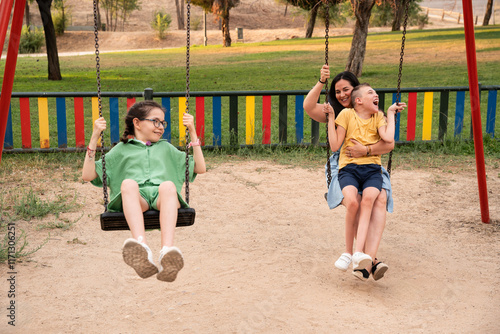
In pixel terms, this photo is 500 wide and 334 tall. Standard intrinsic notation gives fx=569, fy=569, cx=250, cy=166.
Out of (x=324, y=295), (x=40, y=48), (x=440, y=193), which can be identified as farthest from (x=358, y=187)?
(x=40, y=48)

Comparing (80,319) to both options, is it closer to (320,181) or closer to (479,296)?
(479,296)

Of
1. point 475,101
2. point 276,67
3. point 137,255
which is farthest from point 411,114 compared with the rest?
point 276,67

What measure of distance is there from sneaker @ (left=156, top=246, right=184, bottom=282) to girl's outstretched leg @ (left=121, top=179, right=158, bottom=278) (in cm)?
4

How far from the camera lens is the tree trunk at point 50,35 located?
1600cm

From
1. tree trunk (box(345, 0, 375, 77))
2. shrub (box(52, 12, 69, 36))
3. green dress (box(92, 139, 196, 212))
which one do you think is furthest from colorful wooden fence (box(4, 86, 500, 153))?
shrub (box(52, 12, 69, 36))

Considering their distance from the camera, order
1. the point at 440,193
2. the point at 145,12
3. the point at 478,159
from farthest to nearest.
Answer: the point at 145,12 < the point at 440,193 < the point at 478,159

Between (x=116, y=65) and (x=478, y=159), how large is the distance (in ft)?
66.9

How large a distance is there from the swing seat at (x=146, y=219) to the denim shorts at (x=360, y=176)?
1.11 meters

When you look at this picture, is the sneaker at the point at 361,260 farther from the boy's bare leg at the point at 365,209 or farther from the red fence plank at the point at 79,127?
the red fence plank at the point at 79,127

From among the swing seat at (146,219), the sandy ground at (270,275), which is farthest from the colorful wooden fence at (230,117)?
the swing seat at (146,219)

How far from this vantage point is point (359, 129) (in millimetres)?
3961

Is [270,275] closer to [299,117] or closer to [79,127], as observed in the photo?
[299,117]

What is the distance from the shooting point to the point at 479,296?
12.7ft

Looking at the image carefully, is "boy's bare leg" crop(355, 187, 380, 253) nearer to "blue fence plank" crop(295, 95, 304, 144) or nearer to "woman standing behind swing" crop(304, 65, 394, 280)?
"woman standing behind swing" crop(304, 65, 394, 280)
